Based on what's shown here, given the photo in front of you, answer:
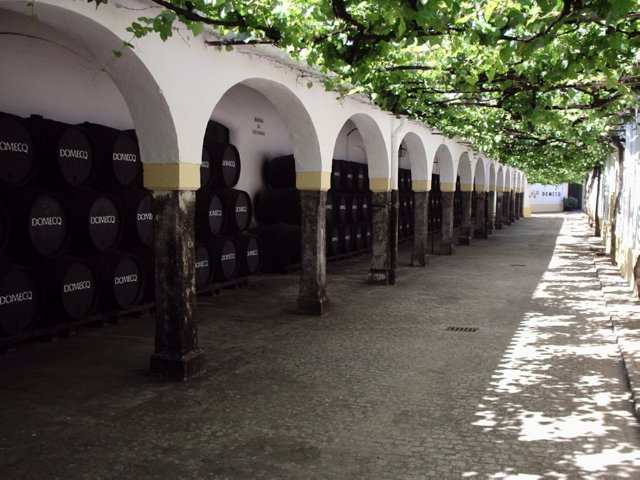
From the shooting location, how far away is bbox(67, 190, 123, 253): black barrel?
812cm

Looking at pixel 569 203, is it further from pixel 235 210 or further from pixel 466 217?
pixel 235 210

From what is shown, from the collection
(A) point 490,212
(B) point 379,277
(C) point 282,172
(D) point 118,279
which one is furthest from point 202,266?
(A) point 490,212

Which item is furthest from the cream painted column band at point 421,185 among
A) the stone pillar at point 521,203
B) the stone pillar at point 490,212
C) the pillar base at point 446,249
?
the stone pillar at point 521,203

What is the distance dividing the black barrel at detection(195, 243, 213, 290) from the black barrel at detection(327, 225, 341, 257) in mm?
5801

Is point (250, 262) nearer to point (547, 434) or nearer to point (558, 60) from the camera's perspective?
point (558, 60)

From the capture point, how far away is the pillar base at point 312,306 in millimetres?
10203

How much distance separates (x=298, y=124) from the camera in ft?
32.8

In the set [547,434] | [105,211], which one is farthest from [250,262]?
[547,434]

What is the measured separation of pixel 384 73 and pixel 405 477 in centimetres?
658

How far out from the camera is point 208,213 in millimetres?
10992

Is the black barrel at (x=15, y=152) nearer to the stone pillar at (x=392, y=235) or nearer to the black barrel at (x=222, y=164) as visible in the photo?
the black barrel at (x=222, y=164)

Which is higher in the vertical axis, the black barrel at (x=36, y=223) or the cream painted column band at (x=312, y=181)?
the cream painted column band at (x=312, y=181)

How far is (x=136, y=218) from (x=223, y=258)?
8.61 feet

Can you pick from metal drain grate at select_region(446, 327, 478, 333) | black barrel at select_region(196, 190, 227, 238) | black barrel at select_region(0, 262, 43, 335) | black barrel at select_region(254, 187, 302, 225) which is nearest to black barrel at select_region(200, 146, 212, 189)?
black barrel at select_region(196, 190, 227, 238)
